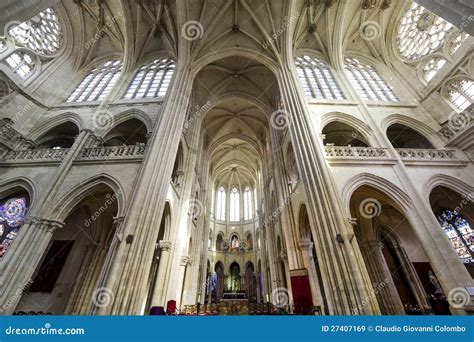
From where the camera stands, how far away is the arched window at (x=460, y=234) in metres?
9.70

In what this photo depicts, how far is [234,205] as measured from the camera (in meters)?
28.7

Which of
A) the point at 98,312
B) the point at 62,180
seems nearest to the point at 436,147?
the point at 98,312

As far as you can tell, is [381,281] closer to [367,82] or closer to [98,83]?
[367,82]

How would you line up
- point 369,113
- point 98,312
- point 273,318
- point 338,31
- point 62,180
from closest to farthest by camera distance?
point 273,318, point 98,312, point 62,180, point 369,113, point 338,31

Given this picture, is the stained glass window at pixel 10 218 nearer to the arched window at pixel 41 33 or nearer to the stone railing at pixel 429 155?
the arched window at pixel 41 33

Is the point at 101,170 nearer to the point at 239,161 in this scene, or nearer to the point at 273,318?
the point at 273,318

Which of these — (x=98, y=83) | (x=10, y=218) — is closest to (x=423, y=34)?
(x=98, y=83)

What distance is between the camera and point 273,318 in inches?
105

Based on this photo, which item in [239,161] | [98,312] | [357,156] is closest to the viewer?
[98,312]

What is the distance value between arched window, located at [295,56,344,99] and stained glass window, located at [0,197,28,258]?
15223mm

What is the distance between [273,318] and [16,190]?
37.6 ft

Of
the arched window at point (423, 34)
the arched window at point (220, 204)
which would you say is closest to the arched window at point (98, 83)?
the arched window at point (220, 204)

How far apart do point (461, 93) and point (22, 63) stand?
2222 centimetres

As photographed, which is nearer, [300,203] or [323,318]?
[323,318]
